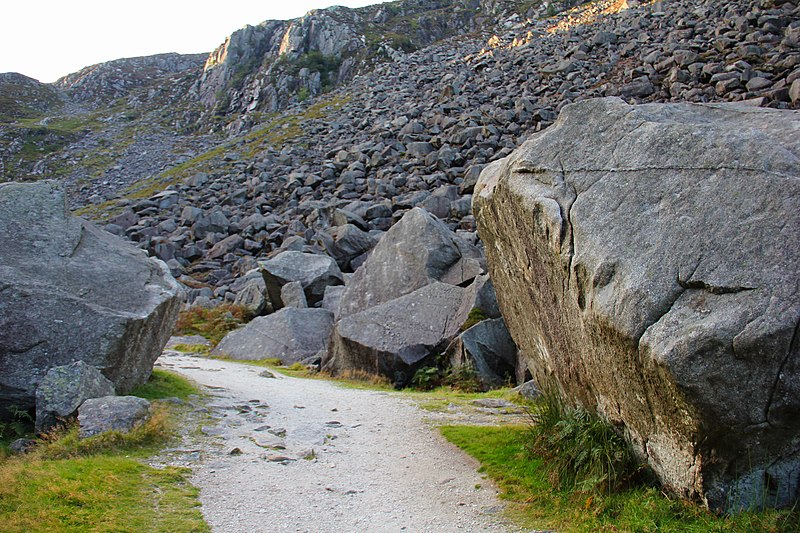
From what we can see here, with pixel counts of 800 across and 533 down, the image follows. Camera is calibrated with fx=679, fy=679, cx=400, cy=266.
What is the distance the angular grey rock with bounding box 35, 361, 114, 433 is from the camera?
10375 millimetres

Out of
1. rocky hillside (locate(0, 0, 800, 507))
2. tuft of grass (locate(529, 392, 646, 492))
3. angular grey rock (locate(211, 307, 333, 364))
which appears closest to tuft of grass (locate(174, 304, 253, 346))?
rocky hillside (locate(0, 0, 800, 507))

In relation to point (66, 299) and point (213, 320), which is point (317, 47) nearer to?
point (213, 320)

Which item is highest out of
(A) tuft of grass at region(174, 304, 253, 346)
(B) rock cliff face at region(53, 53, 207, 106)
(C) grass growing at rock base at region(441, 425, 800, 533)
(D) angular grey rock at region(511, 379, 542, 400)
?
(B) rock cliff face at region(53, 53, 207, 106)

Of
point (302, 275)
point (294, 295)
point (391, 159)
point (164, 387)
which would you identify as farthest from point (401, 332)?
point (391, 159)

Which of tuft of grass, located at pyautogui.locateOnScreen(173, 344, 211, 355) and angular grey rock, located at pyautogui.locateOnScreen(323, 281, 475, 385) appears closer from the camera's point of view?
angular grey rock, located at pyautogui.locateOnScreen(323, 281, 475, 385)

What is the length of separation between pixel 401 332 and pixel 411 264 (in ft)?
12.0

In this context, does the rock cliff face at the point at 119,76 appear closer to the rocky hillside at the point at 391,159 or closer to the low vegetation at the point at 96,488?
the rocky hillside at the point at 391,159

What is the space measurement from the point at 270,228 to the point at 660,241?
32995mm

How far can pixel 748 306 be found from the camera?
6055 millimetres

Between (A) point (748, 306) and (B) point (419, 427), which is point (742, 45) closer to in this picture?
(B) point (419, 427)

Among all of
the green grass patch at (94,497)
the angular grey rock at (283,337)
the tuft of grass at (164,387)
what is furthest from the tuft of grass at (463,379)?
the green grass patch at (94,497)

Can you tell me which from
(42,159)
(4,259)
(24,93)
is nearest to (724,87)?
(4,259)

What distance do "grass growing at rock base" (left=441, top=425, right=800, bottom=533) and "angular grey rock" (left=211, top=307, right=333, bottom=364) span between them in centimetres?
1285

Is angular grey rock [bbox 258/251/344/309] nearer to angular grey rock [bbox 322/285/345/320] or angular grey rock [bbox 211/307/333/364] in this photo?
angular grey rock [bbox 322/285/345/320]
